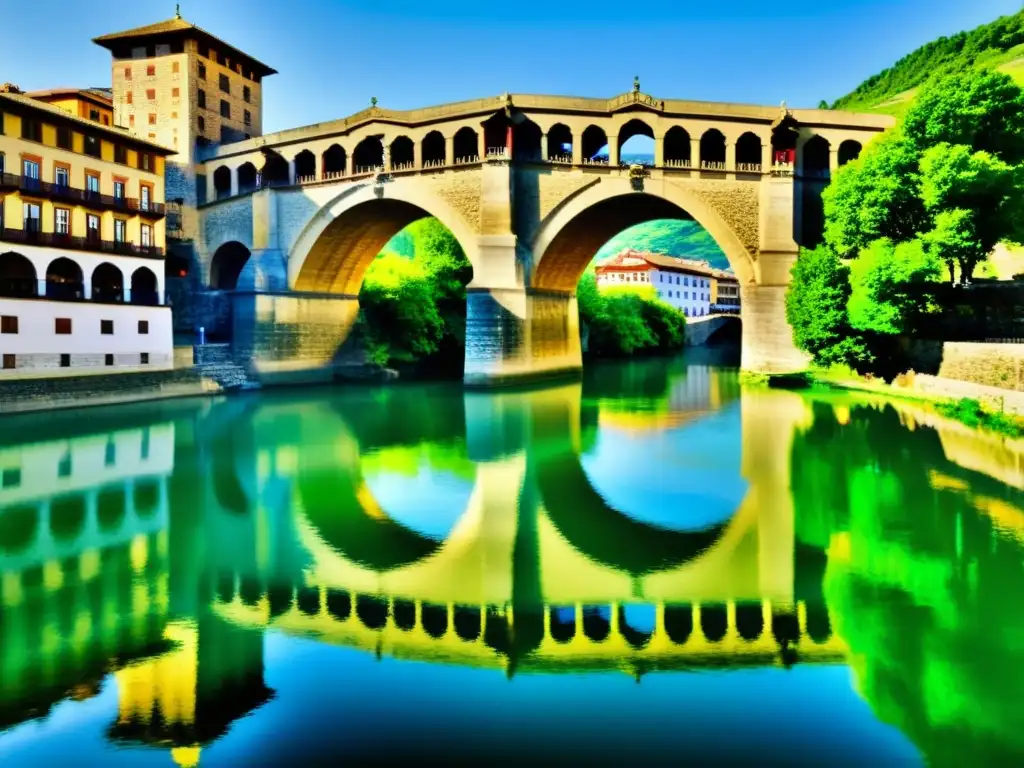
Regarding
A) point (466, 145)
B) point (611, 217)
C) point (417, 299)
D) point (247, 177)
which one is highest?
point (247, 177)

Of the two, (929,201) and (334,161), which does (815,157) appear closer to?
(929,201)

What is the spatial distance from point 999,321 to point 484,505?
72.8 ft

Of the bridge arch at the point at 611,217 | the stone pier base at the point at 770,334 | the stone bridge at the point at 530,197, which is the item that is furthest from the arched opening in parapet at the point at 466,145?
the stone pier base at the point at 770,334

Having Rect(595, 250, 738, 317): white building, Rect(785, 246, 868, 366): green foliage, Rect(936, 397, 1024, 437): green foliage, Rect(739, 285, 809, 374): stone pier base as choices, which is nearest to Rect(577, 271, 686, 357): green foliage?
Rect(595, 250, 738, 317): white building

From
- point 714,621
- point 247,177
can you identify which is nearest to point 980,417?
point 714,621

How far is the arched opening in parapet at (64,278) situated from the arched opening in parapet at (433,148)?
16.5 meters

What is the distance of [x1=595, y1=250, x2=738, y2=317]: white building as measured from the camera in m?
97.4

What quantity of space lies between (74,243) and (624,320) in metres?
42.8

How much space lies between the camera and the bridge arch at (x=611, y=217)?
122 ft

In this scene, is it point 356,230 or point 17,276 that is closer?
point 17,276

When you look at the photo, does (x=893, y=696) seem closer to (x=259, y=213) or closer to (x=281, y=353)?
(x=281, y=353)

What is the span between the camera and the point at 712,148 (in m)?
39.9

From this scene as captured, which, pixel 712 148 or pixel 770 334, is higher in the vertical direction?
pixel 712 148

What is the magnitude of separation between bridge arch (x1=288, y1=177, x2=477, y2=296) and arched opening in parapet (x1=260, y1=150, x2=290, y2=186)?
4.27m
